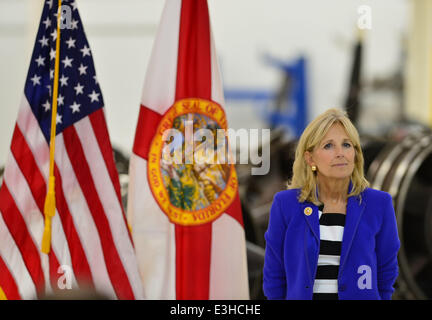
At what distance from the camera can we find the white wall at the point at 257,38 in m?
10.4

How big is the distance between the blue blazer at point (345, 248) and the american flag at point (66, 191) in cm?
74

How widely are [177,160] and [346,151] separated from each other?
807 millimetres

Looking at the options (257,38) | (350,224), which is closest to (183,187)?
(350,224)

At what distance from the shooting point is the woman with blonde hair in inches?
64.8

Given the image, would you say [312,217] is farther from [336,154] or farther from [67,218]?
[67,218]

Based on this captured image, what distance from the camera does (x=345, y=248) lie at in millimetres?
1631

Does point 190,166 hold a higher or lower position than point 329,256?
higher

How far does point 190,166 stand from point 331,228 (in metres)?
0.79

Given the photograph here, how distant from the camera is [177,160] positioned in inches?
91.1

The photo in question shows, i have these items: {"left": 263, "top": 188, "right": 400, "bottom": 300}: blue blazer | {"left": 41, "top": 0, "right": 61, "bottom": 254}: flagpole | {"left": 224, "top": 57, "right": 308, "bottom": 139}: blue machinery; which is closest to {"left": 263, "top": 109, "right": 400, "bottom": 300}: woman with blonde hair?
{"left": 263, "top": 188, "right": 400, "bottom": 300}: blue blazer

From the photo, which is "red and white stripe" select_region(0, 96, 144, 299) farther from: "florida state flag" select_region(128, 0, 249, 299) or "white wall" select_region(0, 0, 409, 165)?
"white wall" select_region(0, 0, 409, 165)

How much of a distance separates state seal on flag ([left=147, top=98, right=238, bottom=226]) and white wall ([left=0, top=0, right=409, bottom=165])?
7689 mm

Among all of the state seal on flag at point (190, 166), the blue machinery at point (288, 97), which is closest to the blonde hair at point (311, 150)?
the state seal on flag at point (190, 166)
